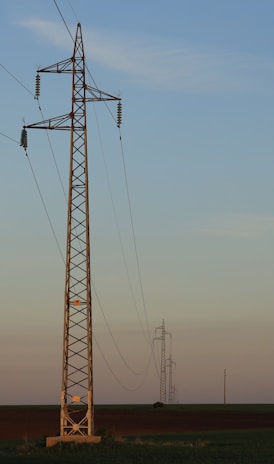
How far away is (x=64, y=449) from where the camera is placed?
62312mm

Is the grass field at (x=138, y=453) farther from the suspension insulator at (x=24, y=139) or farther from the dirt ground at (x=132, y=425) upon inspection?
the dirt ground at (x=132, y=425)

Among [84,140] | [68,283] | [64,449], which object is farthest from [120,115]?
[64,449]

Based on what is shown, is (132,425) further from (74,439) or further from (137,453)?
(137,453)

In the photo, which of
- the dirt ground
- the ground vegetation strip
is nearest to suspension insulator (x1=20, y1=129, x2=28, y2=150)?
the ground vegetation strip

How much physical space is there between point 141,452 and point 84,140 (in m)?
20.4

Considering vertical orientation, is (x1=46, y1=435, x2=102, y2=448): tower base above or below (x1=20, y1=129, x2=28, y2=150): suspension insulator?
below

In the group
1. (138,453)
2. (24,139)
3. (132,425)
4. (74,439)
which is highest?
(24,139)

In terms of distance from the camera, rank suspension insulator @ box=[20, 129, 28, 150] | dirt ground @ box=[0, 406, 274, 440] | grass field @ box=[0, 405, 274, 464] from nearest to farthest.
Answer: grass field @ box=[0, 405, 274, 464] < suspension insulator @ box=[20, 129, 28, 150] < dirt ground @ box=[0, 406, 274, 440]

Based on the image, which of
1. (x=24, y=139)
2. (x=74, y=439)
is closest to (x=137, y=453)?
(x=74, y=439)

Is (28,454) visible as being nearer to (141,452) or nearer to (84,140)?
(141,452)

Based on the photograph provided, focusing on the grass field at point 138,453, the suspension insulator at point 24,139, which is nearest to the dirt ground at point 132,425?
the grass field at point 138,453

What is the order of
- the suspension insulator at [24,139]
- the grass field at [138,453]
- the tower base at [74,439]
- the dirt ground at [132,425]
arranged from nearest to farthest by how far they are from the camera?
Result: the grass field at [138,453] < the tower base at [74,439] < the suspension insulator at [24,139] < the dirt ground at [132,425]

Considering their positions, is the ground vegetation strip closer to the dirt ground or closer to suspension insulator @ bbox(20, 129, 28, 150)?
suspension insulator @ bbox(20, 129, 28, 150)

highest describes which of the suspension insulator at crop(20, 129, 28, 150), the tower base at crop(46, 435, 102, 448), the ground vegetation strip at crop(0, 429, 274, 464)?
the suspension insulator at crop(20, 129, 28, 150)
